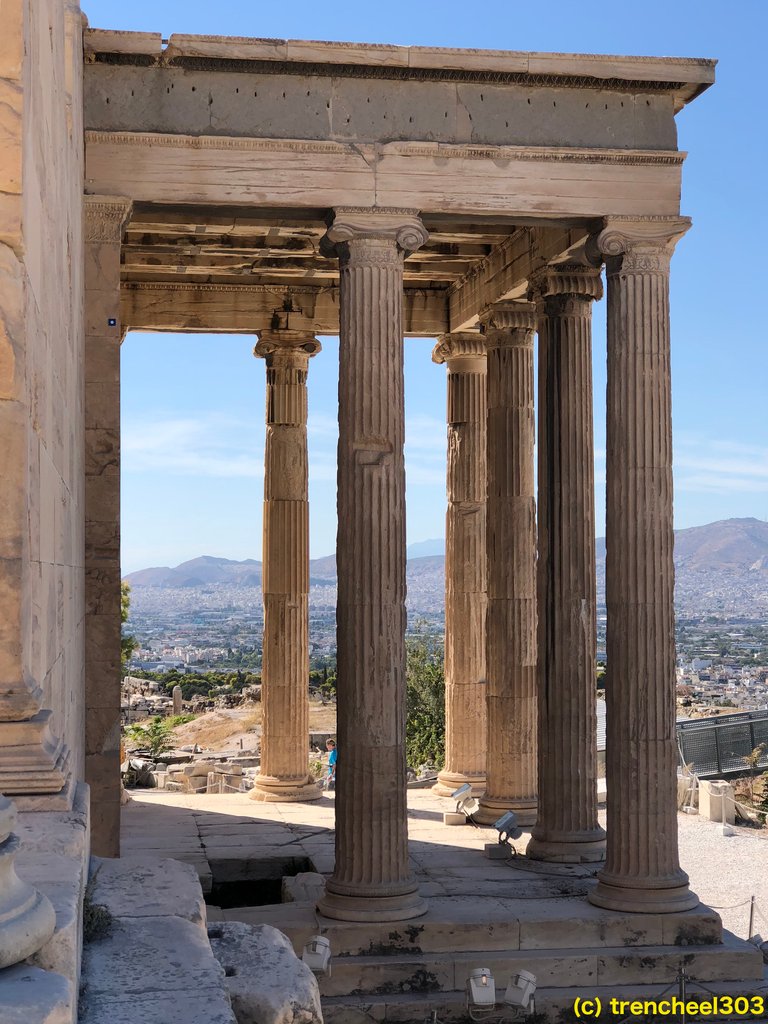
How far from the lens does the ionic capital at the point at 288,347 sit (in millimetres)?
40406

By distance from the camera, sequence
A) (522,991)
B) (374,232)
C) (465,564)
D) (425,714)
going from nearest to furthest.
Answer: (522,991), (374,232), (465,564), (425,714)

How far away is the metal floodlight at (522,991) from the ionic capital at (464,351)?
19.7 metres

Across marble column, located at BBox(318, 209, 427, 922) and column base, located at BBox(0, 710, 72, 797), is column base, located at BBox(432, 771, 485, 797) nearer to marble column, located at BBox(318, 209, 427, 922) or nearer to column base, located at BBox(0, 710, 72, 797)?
marble column, located at BBox(318, 209, 427, 922)

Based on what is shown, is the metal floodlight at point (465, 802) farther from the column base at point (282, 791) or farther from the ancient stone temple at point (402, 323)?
the ancient stone temple at point (402, 323)

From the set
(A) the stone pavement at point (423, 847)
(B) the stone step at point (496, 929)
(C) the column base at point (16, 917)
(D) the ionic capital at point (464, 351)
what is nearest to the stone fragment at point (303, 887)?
(B) the stone step at point (496, 929)

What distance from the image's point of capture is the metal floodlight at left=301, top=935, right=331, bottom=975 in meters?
23.5

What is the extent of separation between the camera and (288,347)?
4056 centimetres

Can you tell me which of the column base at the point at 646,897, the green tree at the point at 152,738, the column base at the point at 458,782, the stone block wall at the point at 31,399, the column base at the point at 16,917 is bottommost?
the green tree at the point at 152,738

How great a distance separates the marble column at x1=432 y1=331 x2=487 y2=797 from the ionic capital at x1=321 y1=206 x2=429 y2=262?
12.8 meters

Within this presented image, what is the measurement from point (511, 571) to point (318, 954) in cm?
1418

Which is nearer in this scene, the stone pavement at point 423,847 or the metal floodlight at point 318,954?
the metal floodlight at point 318,954

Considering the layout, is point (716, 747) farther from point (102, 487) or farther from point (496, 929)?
point (102, 487)

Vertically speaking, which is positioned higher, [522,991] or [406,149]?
[406,149]

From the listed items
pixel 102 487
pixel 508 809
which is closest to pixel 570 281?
pixel 102 487
